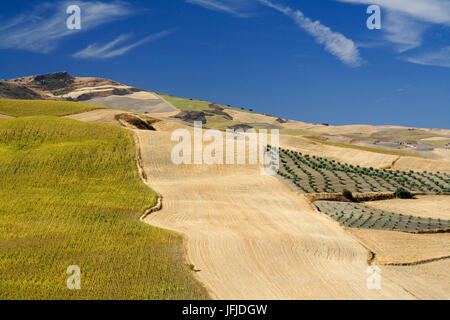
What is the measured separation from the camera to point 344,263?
34312 mm

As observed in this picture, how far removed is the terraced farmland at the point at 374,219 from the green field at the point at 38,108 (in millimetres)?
73136

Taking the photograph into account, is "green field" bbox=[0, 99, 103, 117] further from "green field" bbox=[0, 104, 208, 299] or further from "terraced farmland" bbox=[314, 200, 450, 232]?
"terraced farmland" bbox=[314, 200, 450, 232]

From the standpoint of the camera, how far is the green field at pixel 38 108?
329 feet

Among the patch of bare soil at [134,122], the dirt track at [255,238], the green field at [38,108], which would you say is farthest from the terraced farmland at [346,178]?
the green field at [38,108]

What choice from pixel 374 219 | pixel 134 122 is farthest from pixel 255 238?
pixel 134 122

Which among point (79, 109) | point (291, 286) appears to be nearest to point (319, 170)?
point (291, 286)

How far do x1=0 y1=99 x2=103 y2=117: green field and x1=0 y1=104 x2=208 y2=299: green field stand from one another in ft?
114

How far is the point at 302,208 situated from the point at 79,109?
7589 cm

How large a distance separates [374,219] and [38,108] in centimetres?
8571

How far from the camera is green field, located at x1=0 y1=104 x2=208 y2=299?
2597 centimetres

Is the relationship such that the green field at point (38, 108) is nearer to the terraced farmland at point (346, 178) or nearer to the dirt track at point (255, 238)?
the dirt track at point (255, 238)

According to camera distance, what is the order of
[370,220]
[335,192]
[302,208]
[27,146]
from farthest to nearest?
[27,146] → [335,192] → [302,208] → [370,220]

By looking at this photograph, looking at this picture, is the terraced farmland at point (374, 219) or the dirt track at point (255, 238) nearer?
the dirt track at point (255, 238)

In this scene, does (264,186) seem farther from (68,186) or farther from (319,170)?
(68,186)
